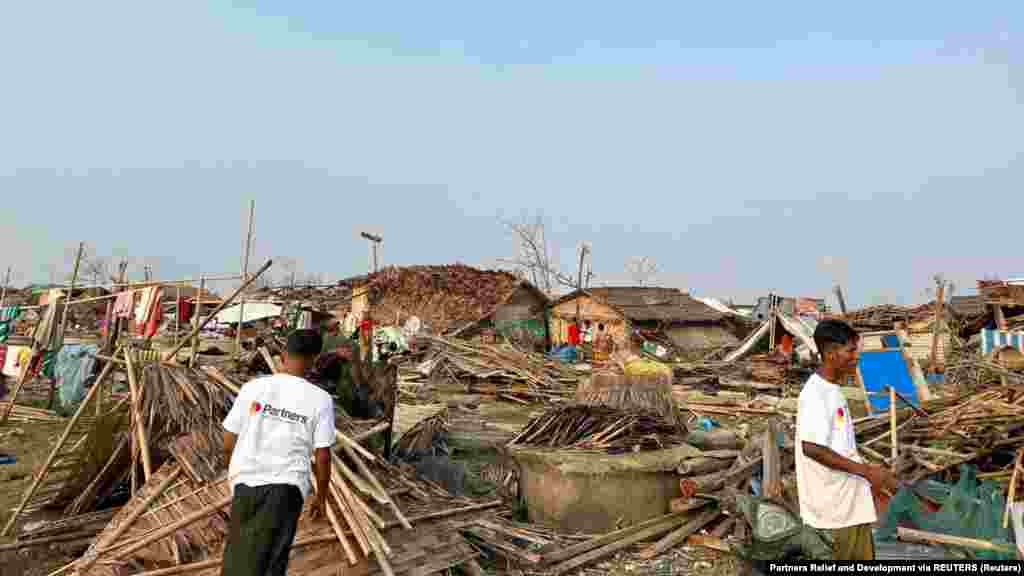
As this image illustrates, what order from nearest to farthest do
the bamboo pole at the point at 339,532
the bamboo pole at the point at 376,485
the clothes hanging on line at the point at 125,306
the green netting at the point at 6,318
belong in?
1. the bamboo pole at the point at 339,532
2. the bamboo pole at the point at 376,485
3. the clothes hanging on line at the point at 125,306
4. the green netting at the point at 6,318

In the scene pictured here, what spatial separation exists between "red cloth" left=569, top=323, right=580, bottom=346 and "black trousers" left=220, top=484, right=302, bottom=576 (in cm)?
2604

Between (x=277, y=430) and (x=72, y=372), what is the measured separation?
11457 mm

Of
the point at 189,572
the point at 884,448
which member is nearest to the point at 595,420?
the point at 884,448

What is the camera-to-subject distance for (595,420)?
7.73 meters

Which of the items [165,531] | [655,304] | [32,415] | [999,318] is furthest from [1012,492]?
[655,304]

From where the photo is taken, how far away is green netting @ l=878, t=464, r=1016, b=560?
539 cm

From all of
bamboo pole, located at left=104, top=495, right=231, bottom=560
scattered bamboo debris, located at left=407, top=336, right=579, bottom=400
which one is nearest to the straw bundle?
bamboo pole, located at left=104, top=495, right=231, bottom=560

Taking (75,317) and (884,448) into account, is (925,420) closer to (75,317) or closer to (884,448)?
(884,448)

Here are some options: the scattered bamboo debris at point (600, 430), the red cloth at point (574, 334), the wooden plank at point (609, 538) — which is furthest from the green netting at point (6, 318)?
the red cloth at point (574, 334)

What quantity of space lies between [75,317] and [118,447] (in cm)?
3054

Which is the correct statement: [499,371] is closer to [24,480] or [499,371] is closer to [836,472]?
[24,480]

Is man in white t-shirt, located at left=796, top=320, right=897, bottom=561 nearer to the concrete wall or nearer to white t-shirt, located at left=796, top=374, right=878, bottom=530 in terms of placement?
white t-shirt, located at left=796, top=374, right=878, bottom=530

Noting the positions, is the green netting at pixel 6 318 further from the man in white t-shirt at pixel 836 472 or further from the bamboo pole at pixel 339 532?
the man in white t-shirt at pixel 836 472

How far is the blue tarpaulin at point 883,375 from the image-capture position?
31.4ft
